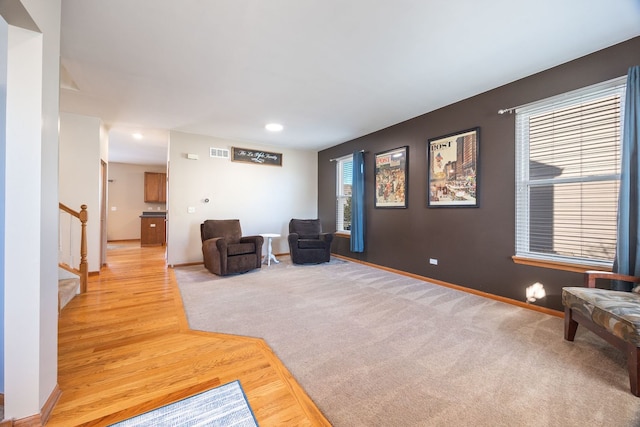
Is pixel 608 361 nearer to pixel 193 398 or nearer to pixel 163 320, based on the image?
pixel 193 398

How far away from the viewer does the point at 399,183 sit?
435cm

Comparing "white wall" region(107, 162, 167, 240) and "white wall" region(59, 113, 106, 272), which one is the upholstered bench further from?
"white wall" region(107, 162, 167, 240)

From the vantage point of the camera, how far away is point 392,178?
448 centimetres

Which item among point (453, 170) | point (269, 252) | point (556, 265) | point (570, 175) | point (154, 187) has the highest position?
point (154, 187)

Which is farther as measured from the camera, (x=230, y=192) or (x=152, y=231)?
(x=152, y=231)

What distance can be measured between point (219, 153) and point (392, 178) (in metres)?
3.49

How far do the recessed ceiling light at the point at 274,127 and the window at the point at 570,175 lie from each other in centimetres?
340

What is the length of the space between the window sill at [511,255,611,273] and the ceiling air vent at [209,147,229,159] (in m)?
5.13

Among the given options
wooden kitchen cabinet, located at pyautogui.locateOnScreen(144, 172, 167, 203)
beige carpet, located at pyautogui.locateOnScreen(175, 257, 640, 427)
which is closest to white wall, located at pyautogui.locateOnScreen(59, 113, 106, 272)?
beige carpet, located at pyautogui.locateOnScreen(175, 257, 640, 427)

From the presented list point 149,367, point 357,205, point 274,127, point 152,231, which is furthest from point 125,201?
point 149,367

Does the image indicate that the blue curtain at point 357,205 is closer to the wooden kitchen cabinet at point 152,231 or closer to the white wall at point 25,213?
the white wall at point 25,213

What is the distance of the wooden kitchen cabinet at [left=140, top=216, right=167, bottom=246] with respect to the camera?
743cm

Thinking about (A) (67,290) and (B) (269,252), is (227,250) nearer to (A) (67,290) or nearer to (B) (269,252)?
(B) (269,252)

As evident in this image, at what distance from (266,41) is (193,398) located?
2.68m
